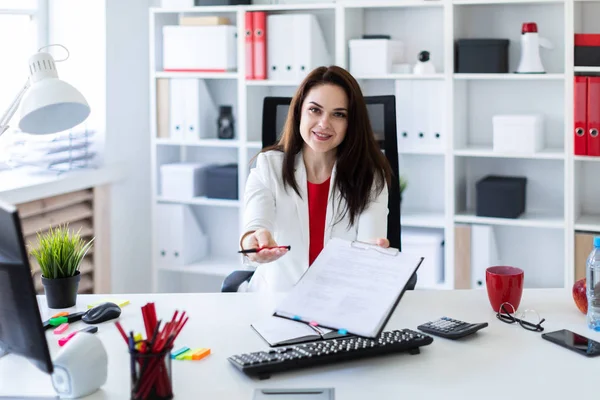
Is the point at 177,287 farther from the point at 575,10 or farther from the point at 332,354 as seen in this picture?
the point at 332,354

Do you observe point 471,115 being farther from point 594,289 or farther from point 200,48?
point 594,289

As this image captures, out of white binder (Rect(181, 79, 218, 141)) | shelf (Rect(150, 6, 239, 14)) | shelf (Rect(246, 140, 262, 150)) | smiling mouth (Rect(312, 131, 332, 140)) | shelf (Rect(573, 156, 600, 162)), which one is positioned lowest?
shelf (Rect(573, 156, 600, 162))

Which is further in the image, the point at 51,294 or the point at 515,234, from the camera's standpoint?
the point at 515,234

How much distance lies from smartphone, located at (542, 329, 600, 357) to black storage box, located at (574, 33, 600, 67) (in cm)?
189

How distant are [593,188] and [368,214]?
5.55ft

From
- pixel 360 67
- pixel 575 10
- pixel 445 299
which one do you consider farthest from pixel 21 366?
pixel 575 10

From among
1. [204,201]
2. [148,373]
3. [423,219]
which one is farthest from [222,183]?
[148,373]

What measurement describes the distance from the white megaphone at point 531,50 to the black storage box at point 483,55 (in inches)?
3.4

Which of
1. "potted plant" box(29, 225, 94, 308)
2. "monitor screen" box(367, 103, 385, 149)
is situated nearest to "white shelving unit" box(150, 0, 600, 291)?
"monitor screen" box(367, 103, 385, 149)

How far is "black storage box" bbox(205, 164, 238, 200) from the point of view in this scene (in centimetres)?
406

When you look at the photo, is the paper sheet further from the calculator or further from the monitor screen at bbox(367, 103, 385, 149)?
the monitor screen at bbox(367, 103, 385, 149)

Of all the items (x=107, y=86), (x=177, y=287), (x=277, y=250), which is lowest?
(x=177, y=287)

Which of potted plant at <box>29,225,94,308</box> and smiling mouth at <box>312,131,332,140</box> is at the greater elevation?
smiling mouth at <box>312,131,332,140</box>

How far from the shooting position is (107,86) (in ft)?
13.0
